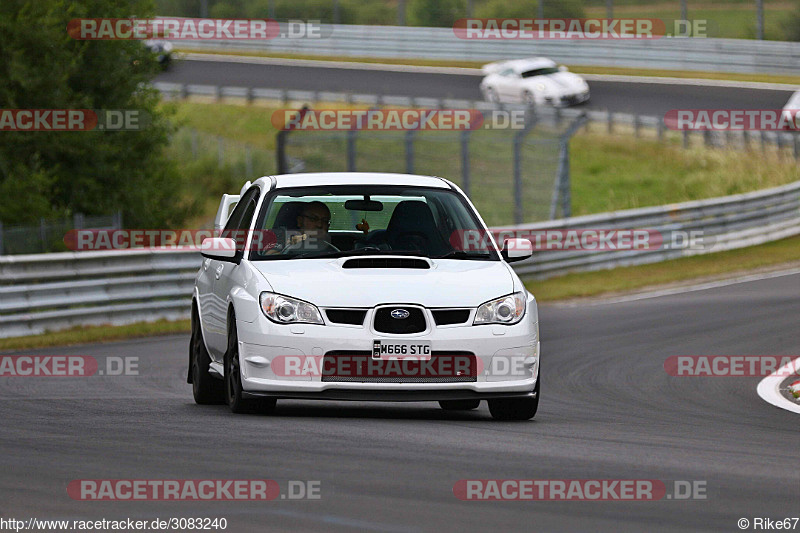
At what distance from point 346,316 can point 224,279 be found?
1.42 metres

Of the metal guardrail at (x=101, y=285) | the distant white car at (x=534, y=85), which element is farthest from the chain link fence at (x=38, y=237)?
the distant white car at (x=534, y=85)

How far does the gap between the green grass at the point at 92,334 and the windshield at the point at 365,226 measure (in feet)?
25.6

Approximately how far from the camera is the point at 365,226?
1051cm

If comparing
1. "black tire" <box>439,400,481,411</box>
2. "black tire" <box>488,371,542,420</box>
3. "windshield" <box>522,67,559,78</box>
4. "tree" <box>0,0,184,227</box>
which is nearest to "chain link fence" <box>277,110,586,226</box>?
"tree" <box>0,0,184,227</box>

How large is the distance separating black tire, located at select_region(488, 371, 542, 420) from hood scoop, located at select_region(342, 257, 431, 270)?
1.04 meters

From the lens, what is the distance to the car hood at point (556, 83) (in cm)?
4556

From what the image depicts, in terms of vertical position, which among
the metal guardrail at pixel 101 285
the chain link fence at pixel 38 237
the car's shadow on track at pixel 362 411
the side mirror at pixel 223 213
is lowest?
the metal guardrail at pixel 101 285

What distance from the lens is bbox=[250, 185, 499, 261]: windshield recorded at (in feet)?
33.0

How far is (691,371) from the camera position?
14180mm

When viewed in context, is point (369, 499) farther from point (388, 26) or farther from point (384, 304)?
point (388, 26)

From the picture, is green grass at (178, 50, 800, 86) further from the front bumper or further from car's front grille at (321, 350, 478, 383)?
car's front grille at (321, 350, 478, 383)

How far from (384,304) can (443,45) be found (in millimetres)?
47497

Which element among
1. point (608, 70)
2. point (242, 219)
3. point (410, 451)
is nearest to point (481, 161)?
point (242, 219)

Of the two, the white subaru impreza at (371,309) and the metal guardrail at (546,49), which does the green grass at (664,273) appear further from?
the metal guardrail at (546,49)
